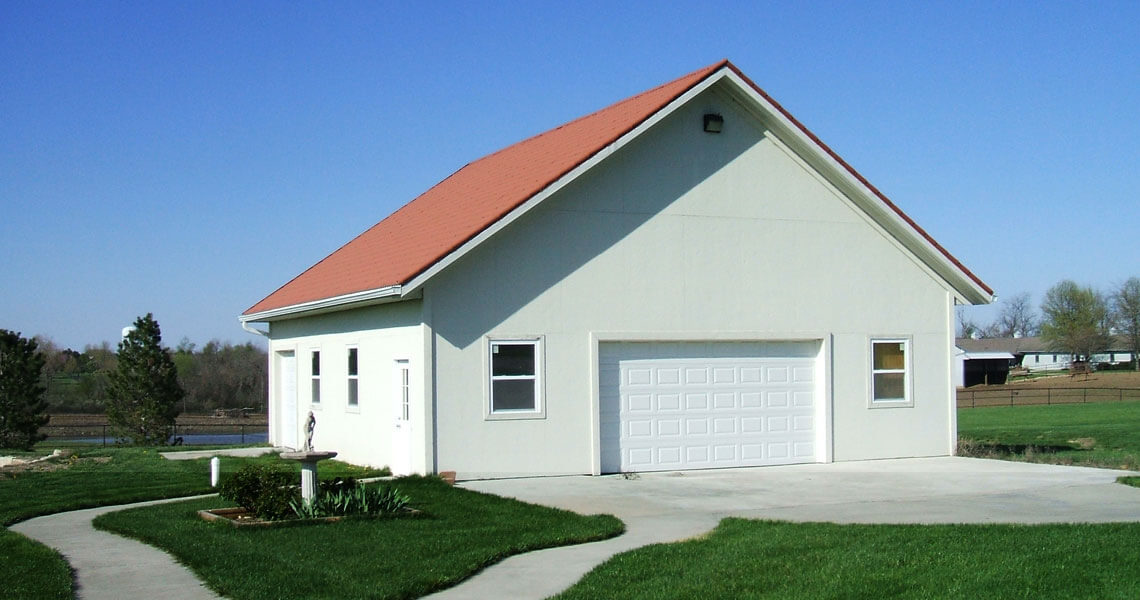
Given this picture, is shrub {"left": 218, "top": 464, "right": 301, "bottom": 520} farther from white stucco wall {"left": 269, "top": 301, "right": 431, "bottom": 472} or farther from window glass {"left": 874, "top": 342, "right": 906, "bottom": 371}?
window glass {"left": 874, "top": 342, "right": 906, "bottom": 371}

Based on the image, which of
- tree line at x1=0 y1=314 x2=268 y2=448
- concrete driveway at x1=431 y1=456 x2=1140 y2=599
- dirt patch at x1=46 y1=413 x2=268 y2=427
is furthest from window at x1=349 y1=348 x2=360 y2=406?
dirt patch at x1=46 y1=413 x2=268 y2=427

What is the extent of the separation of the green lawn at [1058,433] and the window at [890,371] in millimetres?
1901

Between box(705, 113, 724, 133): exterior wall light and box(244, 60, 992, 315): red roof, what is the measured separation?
2.31 feet

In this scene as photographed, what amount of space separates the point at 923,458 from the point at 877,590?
12.8m

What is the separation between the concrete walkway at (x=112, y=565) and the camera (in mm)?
9969

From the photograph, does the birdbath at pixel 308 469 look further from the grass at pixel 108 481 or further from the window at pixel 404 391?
the window at pixel 404 391

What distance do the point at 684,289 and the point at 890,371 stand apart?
14.7 ft

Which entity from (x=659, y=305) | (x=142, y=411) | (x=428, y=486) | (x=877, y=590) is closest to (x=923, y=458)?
(x=659, y=305)

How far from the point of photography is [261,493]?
13.7 m

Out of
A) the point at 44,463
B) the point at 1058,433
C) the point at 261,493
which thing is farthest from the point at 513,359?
→ the point at 1058,433

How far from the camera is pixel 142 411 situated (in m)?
39.8

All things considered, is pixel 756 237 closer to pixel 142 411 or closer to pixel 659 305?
pixel 659 305

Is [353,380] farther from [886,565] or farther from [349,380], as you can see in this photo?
[886,565]

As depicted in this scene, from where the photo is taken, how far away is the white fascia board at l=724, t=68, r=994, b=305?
20.1 m
